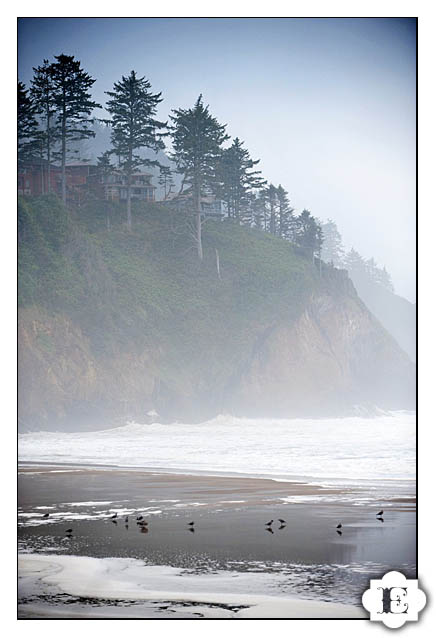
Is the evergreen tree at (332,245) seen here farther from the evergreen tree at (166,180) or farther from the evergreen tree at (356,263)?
the evergreen tree at (166,180)

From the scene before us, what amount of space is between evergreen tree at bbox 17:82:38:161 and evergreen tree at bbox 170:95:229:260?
4.04ft

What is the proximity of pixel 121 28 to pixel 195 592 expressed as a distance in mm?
4112

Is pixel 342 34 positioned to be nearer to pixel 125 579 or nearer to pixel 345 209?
pixel 345 209

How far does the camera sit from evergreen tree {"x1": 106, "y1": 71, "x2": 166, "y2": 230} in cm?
723

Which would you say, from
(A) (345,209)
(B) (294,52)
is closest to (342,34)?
(B) (294,52)

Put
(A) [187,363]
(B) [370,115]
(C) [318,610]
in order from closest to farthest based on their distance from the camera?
(C) [318,610], (B) [370,115], (A) [187,363]

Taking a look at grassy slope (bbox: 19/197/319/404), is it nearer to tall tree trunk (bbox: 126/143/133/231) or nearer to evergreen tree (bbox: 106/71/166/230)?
tall tree trunk (bbox: 126/143/133/231)

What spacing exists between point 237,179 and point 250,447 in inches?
96.1

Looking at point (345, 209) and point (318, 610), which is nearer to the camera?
point (318, 610)

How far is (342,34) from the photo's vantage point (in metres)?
6.25

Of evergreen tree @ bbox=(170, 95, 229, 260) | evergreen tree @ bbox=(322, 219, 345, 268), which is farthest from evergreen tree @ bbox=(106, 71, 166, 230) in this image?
evergreen tree @ bbox=(322, 219, 345, 268)

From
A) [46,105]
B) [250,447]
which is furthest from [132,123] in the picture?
[250,447]

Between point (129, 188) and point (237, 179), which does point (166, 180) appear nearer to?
point (129, 188)
